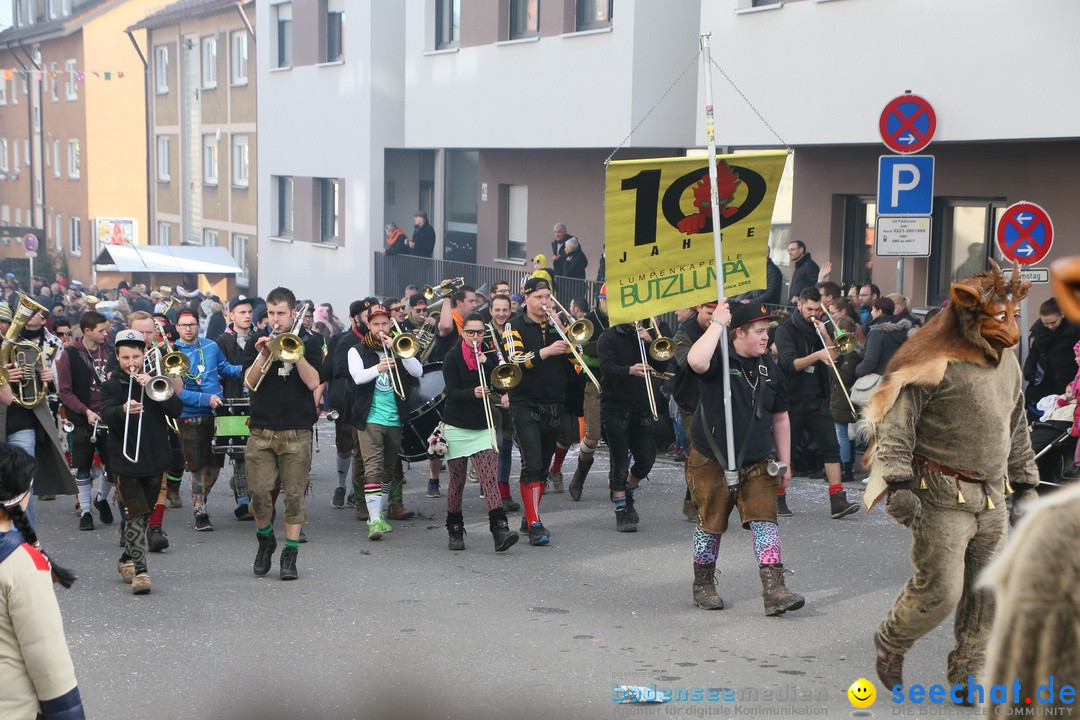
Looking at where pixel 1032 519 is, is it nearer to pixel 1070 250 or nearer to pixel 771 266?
pixel 1070 250

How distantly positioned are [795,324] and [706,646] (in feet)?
14.9

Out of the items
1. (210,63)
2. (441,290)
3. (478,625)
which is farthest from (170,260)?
(478,625)

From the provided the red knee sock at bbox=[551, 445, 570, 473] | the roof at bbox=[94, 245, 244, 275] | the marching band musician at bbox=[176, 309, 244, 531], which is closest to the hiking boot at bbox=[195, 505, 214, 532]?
the marching band musician at bbox=[176, 309, 244, 531]

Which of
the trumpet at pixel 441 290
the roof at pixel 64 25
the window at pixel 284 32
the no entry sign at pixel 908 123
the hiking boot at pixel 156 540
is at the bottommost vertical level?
the hiking boot at pixel 156 540

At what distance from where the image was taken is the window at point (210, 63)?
4119 cm

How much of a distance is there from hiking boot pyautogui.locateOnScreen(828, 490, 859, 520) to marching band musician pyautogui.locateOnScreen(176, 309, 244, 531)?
4.89 metres

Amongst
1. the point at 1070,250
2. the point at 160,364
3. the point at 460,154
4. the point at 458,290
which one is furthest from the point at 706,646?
the point at 460,154

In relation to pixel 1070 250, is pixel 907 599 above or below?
below

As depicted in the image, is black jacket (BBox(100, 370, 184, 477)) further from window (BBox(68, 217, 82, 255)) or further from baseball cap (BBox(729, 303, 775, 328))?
window (BBox(68, 217, 82, 255))

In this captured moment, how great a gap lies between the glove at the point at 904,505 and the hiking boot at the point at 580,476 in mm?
6092

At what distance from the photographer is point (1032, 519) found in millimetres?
2287

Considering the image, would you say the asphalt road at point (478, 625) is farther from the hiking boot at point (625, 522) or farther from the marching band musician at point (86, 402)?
the marching band musician at point (86, 402)

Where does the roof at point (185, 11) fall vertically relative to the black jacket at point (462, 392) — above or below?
above

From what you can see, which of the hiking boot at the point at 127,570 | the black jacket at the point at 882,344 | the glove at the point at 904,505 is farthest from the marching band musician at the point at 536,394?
the glove at the point at 904,505
